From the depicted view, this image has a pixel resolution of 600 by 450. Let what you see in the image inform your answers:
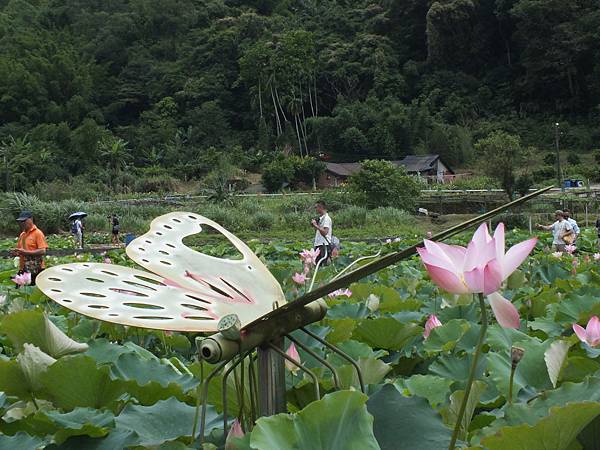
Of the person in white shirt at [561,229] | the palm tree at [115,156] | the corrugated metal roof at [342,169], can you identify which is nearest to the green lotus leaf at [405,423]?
the person in white shirt at [561,229]

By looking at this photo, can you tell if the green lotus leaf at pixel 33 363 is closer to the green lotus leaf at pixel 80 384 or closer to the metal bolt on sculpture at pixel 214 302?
the green lotus leaf at pixel 80 384

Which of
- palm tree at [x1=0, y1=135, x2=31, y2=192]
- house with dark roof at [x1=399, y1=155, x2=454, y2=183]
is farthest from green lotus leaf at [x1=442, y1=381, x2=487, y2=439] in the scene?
palm tree at [x1=0, y1=135, x2=31, y2=192]

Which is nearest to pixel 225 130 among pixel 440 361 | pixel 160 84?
pixel 160 84

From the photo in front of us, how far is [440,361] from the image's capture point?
1098 mm

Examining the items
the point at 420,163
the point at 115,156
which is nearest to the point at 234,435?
the point at 420,163

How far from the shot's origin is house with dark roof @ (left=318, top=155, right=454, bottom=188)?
116 ft

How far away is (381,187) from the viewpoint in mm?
20859

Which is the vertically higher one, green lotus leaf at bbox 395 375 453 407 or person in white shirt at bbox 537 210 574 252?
green lotus leaf at bbox 395 375 453 407

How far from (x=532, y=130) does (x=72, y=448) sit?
144 ft

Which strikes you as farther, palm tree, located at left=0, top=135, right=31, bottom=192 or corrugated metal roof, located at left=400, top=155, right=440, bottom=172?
corrugated metal roof, located at left=400, top=155, right=440, bottom=172

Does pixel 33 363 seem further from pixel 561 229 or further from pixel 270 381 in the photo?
pixel 561 229

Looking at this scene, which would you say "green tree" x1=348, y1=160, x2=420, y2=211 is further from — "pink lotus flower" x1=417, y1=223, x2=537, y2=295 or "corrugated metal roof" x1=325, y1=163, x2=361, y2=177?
"pink lotus flower" x1=417, y1=223, x2=537, y2=295

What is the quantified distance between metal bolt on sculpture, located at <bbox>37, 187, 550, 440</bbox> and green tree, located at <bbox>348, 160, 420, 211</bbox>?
20.2m

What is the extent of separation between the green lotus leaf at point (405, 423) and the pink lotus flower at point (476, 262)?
0.45ft
